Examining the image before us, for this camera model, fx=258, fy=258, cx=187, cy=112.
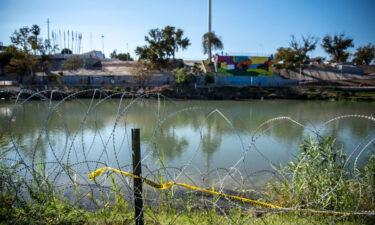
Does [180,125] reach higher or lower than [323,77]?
lower

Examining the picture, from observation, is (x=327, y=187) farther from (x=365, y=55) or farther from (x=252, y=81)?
(x=365, y=55)

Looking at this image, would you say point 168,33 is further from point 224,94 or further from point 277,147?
point 277,147

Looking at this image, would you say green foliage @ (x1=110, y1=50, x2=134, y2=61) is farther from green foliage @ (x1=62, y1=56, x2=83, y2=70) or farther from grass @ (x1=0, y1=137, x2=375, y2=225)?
grass @ (x1=0, y1=137, x2=375, y2=225)

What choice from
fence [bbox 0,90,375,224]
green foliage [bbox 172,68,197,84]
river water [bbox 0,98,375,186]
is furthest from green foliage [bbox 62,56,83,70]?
fence [bbox 0,90,375,224]

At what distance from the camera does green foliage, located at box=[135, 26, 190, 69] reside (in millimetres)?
44844

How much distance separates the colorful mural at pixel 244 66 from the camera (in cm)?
4544

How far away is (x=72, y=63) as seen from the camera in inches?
1879

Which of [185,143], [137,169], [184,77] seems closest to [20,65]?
[184,77]

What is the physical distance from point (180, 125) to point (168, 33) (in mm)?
32973

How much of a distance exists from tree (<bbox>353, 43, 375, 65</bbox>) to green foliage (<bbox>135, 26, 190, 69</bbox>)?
41276 mm

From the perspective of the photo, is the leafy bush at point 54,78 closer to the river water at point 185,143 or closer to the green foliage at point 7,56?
the green foliage at point 7,56

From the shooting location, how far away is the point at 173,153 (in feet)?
33.8

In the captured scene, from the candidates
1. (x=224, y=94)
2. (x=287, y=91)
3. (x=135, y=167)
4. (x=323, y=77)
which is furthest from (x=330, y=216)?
(x=323, y=77)

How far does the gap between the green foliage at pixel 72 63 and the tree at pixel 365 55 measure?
60996 mm
